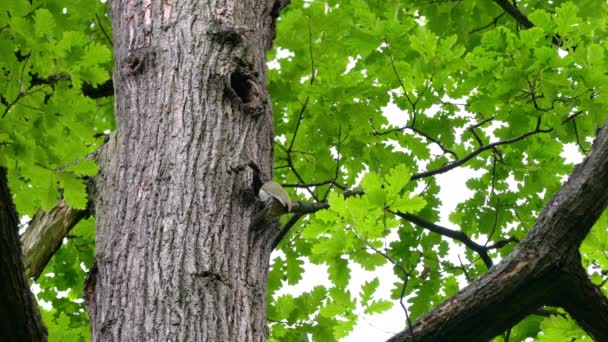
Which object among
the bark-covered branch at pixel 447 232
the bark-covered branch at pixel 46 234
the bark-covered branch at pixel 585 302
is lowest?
the bark-covered branch at pixel 585 302

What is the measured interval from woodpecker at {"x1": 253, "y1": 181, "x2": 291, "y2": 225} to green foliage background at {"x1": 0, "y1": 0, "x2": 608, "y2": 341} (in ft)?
0.76

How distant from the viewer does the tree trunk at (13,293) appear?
170cm

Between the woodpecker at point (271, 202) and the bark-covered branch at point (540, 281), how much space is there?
25.2 inches

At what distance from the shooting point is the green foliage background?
254 centimetres

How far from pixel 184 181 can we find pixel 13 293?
0.57 m

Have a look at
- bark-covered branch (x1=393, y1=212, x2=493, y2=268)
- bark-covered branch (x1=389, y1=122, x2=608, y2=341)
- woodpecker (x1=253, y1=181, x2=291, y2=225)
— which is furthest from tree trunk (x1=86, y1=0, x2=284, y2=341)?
bark-covered branch (x1=393, y1=212, x2=493, y2=268)

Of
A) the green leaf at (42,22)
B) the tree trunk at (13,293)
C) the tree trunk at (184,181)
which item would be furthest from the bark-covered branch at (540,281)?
the green leaf at (42,22)

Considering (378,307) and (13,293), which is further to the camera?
(378,307)

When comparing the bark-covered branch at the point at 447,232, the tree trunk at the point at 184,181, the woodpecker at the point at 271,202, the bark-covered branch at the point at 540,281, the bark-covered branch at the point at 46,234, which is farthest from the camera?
the bark-covered branch at the point at 46,234

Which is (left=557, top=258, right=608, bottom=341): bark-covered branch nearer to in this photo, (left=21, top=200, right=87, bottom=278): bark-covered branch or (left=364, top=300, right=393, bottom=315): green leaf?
(left=364, top=300, right=393, bottom=315): green leaf

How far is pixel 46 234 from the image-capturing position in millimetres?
3490

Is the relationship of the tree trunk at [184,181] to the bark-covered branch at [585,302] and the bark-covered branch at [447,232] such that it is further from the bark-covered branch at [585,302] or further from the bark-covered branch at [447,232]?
the bark-covered branch at [585,302]

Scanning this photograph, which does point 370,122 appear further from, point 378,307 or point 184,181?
point 184,181

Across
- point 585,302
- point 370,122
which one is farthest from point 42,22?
A: point 585,302
